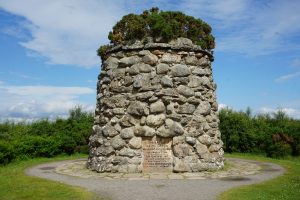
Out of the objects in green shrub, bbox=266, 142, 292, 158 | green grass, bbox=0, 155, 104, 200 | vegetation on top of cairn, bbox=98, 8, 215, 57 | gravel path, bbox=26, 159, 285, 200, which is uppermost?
vegetation on top of cairn, bbox=98, 8, 215, 57

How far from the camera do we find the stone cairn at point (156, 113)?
1155 centimetres

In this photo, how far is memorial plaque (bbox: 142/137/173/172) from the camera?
11.5 metres

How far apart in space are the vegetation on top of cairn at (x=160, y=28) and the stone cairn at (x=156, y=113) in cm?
36

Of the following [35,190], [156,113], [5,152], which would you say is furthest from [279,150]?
[35,190]

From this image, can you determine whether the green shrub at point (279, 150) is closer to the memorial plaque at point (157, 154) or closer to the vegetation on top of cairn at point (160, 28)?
the vegetation on top of cairn at point (160, 28)

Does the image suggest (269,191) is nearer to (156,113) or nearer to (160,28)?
(156,113)

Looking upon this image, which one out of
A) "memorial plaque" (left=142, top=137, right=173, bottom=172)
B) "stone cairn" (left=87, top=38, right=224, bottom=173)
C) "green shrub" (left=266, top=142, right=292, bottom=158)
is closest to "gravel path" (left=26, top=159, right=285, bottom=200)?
"memorial plaque" (left=142, top=137, right=173, bottom=172)

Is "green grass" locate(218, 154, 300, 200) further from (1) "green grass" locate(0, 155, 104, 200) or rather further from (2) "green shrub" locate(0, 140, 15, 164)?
(2) "green shrub" locate(0, 140, 15, 164)

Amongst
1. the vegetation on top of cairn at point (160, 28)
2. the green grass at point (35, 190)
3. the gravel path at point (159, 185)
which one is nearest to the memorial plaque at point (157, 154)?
the gravel path at point (159, 185)

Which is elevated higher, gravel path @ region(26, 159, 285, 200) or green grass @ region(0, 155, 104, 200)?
gravel path @ region(26, 159, 285, 200)

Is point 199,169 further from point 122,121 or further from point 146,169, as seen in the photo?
point 122,121

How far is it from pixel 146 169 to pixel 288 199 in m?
4.88

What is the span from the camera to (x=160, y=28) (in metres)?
12.2

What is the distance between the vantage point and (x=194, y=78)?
40.3 feet
